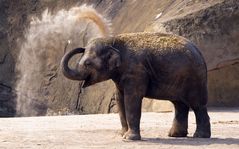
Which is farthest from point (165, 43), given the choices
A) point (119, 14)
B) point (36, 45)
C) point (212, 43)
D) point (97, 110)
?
point (36, 45)

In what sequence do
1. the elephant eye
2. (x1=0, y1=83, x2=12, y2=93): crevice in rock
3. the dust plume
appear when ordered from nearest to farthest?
the elephant eye, the dust plume, (x1=0, y1=83, x2=12, y2=93): crevice in rock

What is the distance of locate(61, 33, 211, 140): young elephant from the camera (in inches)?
509

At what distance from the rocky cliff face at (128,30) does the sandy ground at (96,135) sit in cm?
541

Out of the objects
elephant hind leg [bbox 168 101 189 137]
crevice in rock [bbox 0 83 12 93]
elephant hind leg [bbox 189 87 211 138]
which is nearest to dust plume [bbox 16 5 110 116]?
crevice in rock [bbox 0 83 12 93]

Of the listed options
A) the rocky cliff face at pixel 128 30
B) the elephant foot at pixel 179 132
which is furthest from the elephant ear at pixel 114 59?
the rocky cliff face at pixel 128 30

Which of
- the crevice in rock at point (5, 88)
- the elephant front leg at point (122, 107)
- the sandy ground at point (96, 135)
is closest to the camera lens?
the sandy ground at point (96, 135)

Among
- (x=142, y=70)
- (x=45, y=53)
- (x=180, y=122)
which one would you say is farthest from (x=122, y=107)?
(x=45, y=53)

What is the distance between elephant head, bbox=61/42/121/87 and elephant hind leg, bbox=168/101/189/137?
158 cm

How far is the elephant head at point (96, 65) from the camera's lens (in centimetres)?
1301

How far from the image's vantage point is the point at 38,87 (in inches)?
1220

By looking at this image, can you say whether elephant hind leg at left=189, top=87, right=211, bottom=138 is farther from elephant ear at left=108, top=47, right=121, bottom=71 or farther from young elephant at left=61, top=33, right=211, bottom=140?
elephant ear at left=108, top=47, right=121, bottom=71

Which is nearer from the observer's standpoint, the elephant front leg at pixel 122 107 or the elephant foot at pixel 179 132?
the elephant front leg at pixel 122 107

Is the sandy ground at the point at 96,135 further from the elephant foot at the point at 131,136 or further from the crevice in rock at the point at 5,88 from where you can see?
the crevice in rock at the point at 5,88

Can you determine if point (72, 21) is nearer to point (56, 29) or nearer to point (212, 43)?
point (56, 29)
